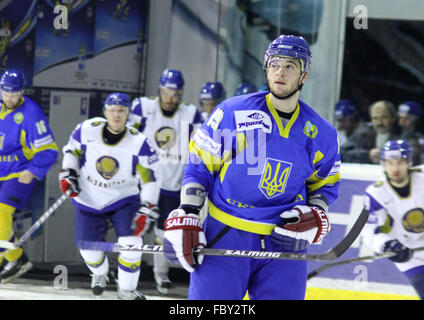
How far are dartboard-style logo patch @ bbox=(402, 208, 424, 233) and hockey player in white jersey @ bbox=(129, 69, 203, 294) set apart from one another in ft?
5.34

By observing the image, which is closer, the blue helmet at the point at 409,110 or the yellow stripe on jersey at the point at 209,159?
the yellow stripe on jersey at the point at 209,159

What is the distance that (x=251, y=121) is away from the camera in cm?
251

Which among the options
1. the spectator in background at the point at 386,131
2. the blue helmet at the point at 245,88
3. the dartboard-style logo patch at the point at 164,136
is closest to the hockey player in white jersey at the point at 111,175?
the dartboard-style logo patch at the point at 164,136

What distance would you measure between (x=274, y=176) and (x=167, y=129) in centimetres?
296

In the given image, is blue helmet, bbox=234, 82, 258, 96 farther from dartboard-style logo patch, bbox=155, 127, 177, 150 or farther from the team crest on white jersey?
the team crest on white jersey

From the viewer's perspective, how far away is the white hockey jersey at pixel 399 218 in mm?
Result: 4285

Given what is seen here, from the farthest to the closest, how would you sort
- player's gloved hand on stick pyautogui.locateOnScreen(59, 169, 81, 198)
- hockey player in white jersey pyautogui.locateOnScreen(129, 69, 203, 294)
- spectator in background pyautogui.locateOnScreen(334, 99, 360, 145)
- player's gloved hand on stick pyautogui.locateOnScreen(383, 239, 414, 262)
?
hockey player in white jersey pyautogui.locateOnScreen(129, 69, 203, 294)
spectator in background pyautogui.locateOnScreen(334, 99, 360, 145)
player's gloved hand on stick pyautogui.locateOnScreen(59, 169, 81, 198)
player's gloved hand on stick pyautogui.locateOnScreen(383, 239, 414, 262)

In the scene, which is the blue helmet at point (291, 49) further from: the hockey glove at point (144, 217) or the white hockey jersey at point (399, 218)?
the hockey glove at point (144, 217)

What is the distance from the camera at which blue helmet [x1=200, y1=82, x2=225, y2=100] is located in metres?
5.54

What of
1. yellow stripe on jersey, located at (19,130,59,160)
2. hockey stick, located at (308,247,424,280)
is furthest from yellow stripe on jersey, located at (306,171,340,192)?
yellow stripe on jersey, located at (19,130,59,160)

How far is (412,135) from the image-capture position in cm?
504

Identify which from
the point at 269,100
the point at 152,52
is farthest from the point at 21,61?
the point at 269,100

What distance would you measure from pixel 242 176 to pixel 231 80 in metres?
3.43

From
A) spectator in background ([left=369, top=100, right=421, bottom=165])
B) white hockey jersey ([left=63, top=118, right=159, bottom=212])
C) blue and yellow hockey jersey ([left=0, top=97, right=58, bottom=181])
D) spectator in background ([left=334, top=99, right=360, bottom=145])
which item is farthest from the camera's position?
spectator in background ([left=334, top=99, right=360, bottom=145])
